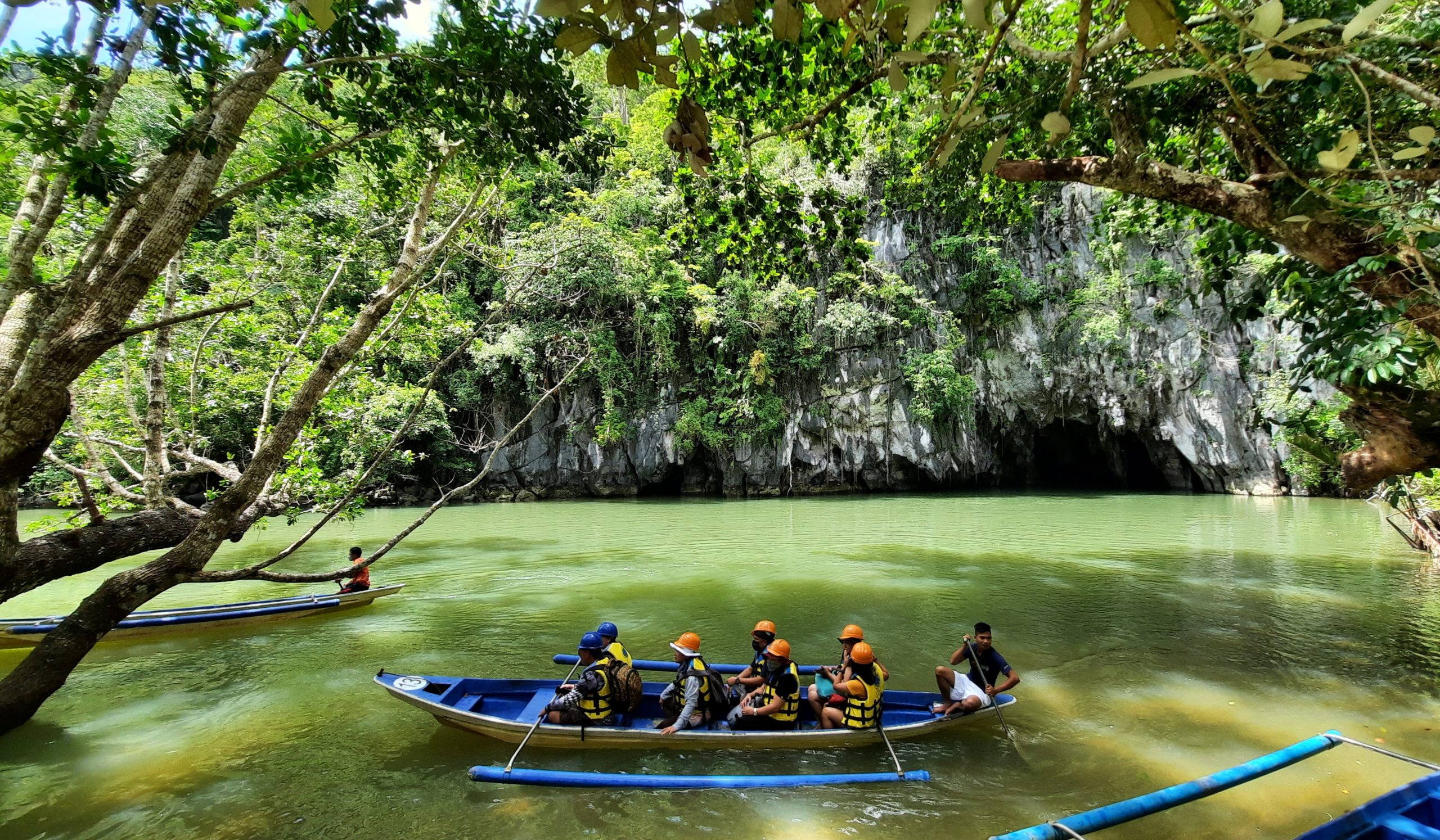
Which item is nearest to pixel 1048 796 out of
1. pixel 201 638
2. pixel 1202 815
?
pixel 1202 815

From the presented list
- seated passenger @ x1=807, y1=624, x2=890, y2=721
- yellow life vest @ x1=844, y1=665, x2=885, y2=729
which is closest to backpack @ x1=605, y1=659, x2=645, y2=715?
seated passenger @ x1=807, y1=624, x2=890, y2=721

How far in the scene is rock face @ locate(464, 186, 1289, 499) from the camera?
19.7 m

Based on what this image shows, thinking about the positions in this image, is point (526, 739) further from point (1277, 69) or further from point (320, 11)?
point (1277, 69)

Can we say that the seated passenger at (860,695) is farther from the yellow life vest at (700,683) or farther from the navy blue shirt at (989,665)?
the navy blue shirt at (989,665)

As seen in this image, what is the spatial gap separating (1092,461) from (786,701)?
26922 millimetres

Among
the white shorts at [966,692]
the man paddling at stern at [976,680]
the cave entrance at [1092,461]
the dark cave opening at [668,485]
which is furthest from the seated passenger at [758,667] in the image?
the cave entrance at [1092,461]

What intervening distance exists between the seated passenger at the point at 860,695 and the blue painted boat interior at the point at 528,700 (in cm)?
25

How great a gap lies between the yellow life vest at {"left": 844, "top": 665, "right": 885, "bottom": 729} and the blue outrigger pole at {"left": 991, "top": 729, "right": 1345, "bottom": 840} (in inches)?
71.7

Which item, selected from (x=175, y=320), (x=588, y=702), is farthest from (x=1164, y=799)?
(x=175, y=320)

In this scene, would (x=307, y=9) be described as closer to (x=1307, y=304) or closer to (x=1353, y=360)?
(x=1353, y=360)

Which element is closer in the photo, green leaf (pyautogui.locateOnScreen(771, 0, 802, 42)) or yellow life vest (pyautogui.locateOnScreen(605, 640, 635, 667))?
green leaf (pyautogui.locateOnScreen(771, 0, 802, 42))

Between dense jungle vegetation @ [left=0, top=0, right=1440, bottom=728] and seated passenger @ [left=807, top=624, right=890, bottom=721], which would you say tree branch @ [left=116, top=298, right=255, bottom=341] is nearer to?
dense jungle vegetation @ [left=0, top=0, right=1440, bottom=728]

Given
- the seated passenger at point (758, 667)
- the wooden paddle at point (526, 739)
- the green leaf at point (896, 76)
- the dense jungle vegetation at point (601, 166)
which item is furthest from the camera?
the seated passenger at point (758, 667)

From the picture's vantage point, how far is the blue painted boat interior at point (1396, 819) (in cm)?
233
